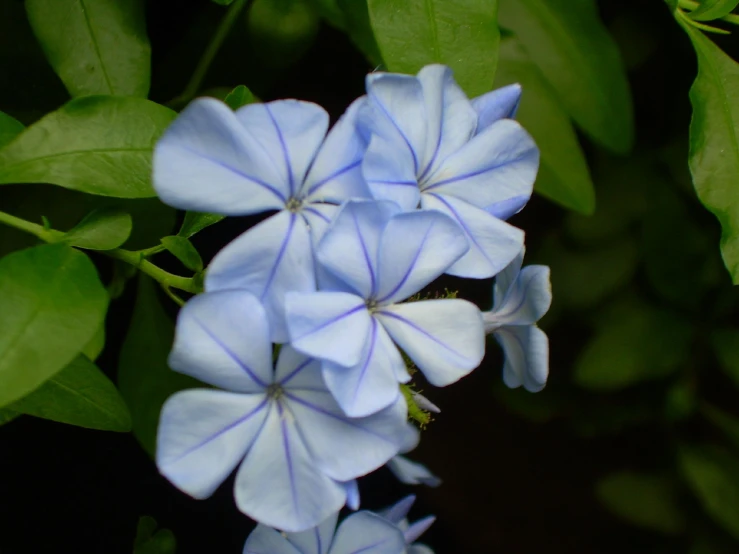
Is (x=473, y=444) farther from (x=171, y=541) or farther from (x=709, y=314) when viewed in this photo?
(x=171, y=541)

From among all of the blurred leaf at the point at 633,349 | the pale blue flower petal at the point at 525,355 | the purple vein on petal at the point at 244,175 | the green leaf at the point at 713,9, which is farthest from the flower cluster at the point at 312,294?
the blurred leaf at the point at 633,349

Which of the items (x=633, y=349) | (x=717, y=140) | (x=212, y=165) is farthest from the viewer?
(x=633, y=349)

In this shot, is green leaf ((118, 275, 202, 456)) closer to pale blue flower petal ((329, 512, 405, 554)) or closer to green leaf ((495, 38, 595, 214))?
pale blue flower petal ((329, 512, 405, 554))

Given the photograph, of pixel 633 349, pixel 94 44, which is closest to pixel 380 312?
pixel 94 44

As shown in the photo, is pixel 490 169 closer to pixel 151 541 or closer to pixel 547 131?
pixel 547 131

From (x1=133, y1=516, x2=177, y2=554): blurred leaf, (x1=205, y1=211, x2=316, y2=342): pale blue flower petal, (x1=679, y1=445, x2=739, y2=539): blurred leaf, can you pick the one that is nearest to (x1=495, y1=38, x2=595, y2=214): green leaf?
(x1=205, y1=211, x2=316, y2=342): pale blue flower petal

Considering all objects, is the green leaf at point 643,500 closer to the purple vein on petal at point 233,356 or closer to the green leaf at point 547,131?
the green leaf at point 547,131
